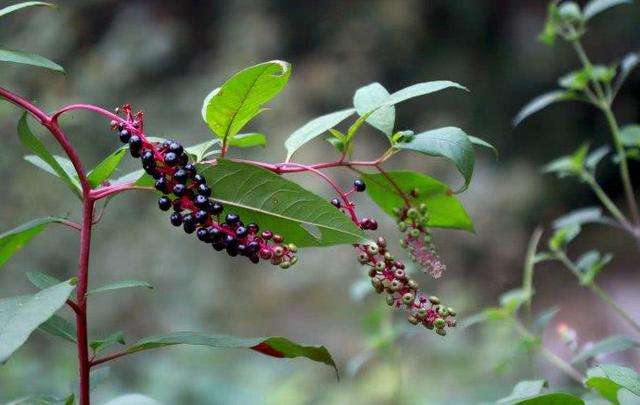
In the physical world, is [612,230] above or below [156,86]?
below

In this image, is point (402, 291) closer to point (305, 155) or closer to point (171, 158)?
point (171, 158)

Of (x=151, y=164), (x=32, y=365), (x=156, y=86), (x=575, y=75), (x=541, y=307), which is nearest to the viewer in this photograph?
(x=151, y=164)

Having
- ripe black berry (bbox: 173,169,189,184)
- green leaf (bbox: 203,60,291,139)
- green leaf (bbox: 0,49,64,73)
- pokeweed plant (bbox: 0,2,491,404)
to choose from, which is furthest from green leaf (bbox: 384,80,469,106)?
green leaf (bbox: 0,49,64,73)

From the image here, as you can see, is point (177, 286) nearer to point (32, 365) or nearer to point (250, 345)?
point (32, 365)

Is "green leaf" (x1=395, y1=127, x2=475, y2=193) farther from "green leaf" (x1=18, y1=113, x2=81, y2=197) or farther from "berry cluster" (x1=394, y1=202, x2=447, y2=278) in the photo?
"green leaf" (x1=18, y1=113, x2=81, y2=197)

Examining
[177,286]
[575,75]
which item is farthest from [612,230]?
[575,75]

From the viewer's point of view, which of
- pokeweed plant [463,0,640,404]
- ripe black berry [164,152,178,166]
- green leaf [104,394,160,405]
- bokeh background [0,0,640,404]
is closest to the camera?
ripe black berry [164,152,178,166]
